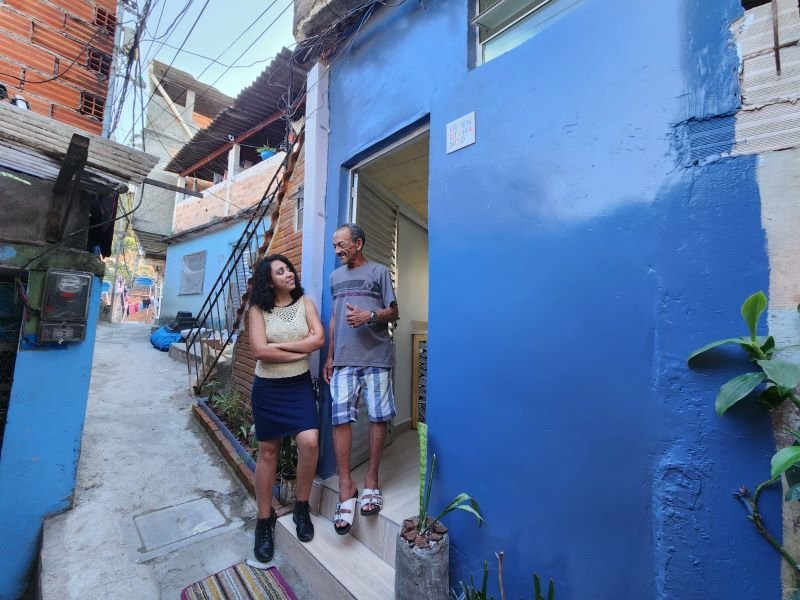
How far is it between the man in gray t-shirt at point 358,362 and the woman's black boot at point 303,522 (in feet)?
0.86

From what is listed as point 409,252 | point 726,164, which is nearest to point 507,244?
point 726,164

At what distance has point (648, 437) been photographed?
4.41ft

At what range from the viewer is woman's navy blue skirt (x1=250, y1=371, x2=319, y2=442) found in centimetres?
231

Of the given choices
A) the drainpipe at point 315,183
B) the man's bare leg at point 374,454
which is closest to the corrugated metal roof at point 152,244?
the drainpipe at point 315,183

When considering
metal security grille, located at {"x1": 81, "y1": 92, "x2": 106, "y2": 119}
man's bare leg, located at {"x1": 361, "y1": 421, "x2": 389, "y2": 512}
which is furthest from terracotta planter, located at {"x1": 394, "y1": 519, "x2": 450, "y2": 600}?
metal security grille, located at {"x1": 81, "y1": 92, "x2": 106, "y2": 119}

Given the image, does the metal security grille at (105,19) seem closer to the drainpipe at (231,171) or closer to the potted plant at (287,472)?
the drainpipe at (231,171)

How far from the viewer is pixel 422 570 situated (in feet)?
5.24

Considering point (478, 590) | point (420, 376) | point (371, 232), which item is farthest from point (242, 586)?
point (371, 232)

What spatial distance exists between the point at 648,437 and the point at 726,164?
1.05 m

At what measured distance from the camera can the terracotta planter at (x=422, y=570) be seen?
1.60 meters

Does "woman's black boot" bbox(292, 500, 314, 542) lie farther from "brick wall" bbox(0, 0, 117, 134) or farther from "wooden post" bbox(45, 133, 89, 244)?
"brick wall" bbox(0, 0, 117, 134)

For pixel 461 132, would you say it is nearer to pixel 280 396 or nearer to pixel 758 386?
pixel 758 386

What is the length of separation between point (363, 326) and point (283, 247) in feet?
5.23

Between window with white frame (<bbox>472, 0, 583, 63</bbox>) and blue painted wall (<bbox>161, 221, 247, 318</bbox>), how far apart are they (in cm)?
788
